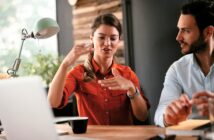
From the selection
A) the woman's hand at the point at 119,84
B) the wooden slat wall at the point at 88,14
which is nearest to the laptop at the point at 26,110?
the woman's hand at the point at 119,84

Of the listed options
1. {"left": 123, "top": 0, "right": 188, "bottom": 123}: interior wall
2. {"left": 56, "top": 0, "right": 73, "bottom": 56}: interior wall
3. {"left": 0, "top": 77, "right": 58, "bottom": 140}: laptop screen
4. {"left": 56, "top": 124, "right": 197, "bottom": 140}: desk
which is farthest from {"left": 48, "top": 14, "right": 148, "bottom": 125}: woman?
{"left": 56, "top": 0, "right": 73, "bottom": 56}: interior wall

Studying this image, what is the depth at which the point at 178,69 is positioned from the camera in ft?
6.97

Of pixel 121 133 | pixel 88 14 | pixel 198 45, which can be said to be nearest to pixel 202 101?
pixel 121 133

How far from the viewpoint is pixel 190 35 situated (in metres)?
2.15

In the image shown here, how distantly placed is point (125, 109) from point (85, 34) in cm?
249

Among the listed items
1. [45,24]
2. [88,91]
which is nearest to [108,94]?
[88,91]

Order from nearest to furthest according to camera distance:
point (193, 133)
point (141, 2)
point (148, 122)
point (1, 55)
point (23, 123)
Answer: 1. point (23, 123)
2. point (193, 133)
3. point (148, 122)
4. point (141, 2)
5. point (1, 55)

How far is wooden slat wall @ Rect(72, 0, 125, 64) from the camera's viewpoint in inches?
158

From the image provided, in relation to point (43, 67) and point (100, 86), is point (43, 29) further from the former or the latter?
point (43, 67)

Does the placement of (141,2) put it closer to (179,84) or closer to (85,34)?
(85,34)

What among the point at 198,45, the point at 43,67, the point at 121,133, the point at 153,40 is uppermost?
the point at 153,40

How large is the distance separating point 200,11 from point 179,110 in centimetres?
89

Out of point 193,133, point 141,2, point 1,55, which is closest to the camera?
point 193,133

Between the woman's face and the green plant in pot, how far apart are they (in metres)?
2.38
